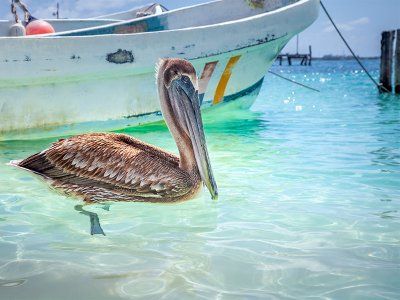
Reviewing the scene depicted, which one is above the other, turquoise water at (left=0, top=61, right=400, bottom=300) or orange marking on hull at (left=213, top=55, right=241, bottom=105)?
orange marking on hull at (left=213, top=55, right=241, bottom=105)

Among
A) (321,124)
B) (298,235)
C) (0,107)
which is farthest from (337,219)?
(321,124)

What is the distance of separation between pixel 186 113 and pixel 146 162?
0.37m

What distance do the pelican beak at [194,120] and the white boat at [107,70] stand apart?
130 inches

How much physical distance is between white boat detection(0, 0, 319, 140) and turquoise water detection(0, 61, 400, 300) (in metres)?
1.53

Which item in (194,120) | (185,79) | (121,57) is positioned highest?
(121,57)

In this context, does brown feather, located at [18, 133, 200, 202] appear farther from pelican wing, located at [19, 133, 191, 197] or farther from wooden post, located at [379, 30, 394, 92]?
wooden post, located at [379, 30, 394, 92]

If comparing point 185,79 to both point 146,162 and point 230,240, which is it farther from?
point 230,240

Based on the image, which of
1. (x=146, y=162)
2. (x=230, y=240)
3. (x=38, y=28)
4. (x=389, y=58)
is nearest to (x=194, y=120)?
(x=146, y=162)

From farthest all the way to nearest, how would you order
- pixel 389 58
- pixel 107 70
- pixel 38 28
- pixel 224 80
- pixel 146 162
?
pixel 389 58 → pixel 38 28 → pixel 224 80 → pixel 107 70 → pixel 146 162

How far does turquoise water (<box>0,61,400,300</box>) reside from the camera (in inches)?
96.2

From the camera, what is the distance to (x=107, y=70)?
6629 millimetres

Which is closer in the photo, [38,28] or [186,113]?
[186,113]

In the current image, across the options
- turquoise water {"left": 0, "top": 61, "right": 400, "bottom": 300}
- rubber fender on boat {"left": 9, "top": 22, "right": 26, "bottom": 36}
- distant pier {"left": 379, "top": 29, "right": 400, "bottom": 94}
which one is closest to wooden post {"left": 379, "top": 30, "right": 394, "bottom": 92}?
distant pier {"left": 379, "top": 29, "right": 400, "bottom": 94}

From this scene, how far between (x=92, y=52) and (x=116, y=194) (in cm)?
347
